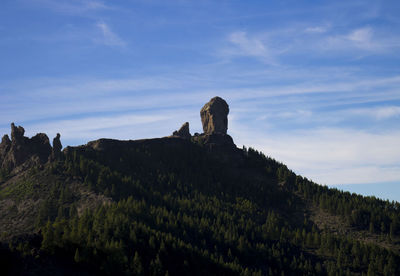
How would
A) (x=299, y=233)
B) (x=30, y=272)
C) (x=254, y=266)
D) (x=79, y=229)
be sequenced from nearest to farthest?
(x=30, y=272) → (x=79, y=229) → (x=254, y=266) → (x=299, y=233)

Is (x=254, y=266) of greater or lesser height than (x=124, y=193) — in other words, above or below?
below

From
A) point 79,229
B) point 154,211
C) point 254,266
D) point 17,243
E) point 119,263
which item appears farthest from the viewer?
point 154,211

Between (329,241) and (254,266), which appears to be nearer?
(254,266)

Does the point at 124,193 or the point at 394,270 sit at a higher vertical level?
the point at 124,193

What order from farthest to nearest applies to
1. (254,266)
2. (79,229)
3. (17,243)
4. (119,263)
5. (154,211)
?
(154,211), (254,266), (79,229), (119,263), (17,243)

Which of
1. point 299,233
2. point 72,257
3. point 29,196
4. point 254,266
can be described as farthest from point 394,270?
point 29,196

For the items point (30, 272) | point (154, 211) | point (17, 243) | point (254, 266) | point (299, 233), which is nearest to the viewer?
point (30, 272)

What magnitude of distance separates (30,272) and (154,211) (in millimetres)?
77503

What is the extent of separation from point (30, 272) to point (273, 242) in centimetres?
10662

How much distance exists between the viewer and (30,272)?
104 meters

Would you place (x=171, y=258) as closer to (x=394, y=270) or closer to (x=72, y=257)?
(x=72, y=257)

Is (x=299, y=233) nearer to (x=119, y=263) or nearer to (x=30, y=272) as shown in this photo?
(x=119, y=263)

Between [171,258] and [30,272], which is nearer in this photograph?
[30,272]

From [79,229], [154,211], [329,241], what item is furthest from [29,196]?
[329,241]
